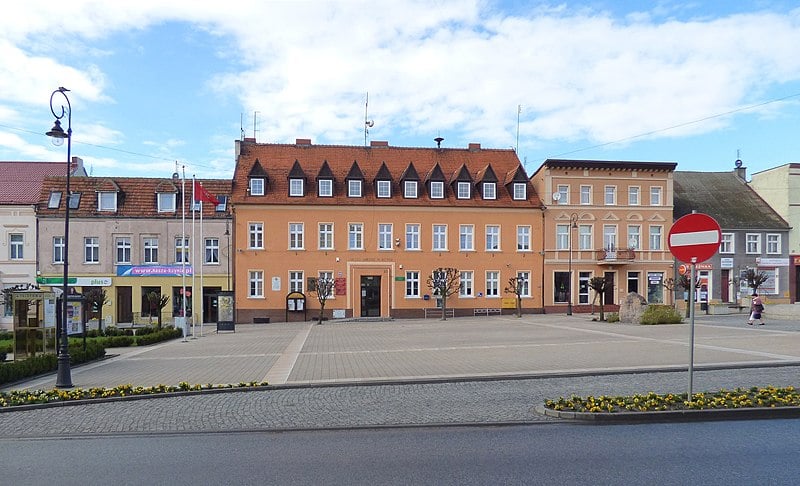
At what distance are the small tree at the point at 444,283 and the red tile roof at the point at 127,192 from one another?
49.4ft

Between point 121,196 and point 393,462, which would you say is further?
point 121,196

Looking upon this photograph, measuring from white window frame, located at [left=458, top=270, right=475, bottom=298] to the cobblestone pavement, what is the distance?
1944 centimetres

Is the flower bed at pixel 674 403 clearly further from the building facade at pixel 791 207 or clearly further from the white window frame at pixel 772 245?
the building facade at pixel 791 207

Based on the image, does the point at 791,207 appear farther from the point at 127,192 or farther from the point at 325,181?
the point at 127,192

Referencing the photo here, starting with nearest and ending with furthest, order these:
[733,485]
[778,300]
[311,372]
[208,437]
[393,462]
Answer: [733,485], [393,462], [208,437], [311,372], [778,300]

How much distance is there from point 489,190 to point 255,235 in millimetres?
16821

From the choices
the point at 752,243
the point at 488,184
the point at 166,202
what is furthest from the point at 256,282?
the point at 752,243

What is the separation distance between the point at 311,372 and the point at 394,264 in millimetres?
28621

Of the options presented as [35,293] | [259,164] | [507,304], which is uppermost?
[259,164]

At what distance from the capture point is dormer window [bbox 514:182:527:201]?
147 ft

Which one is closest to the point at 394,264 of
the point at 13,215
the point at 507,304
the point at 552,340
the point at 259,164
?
the point at 507,304

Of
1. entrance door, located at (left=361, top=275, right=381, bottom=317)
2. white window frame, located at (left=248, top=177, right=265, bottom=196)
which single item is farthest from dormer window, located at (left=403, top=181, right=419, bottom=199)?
white window frame, located at (left=248, top=177, right=265, bottom=196)

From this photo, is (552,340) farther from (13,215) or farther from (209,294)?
(13,215)

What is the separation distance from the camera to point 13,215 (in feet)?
135
